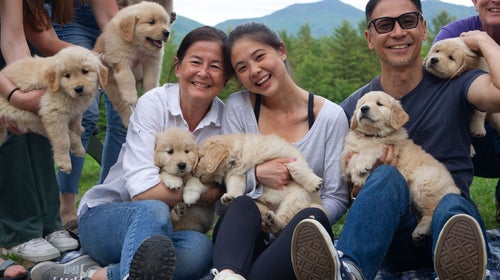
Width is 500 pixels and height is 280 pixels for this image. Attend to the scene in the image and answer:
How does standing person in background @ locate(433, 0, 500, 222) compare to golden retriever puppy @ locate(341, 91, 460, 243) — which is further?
standing person in background @ locate(433, 0, 500, 222)

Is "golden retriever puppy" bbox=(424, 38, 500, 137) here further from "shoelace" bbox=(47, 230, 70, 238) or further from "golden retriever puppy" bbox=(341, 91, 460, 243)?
"shoelace" bbox=(47, 230, 70, 238)

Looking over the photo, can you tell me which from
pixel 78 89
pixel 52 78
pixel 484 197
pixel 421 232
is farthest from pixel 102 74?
pixel 484 197

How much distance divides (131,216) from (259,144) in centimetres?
88

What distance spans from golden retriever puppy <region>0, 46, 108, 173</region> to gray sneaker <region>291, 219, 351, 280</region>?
1732mm

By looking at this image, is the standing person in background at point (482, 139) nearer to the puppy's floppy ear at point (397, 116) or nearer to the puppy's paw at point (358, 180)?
the puppy's floppy ear at point (397, 116)

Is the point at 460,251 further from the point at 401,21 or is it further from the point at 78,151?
the point at 78,151

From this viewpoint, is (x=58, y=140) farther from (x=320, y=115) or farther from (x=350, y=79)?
(x=350, y=79)

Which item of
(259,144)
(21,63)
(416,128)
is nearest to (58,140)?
(21,63)

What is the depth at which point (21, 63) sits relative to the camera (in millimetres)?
3568

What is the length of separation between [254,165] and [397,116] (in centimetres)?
89

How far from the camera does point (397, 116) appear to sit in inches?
130

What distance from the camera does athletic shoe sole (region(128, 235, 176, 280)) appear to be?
249cm

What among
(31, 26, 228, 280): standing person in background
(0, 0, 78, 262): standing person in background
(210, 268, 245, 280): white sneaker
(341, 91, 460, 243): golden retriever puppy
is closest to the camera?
(210, 268, 245, 280): white sneaker

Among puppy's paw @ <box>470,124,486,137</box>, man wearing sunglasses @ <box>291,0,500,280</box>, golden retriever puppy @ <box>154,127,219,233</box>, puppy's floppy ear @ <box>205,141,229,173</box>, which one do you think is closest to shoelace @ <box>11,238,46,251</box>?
golden retriever puppy @ <box>154,127,219,233</box>
